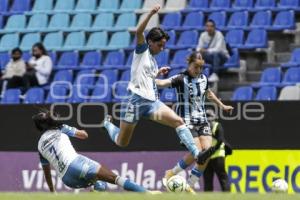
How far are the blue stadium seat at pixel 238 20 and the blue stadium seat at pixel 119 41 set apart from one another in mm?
2438

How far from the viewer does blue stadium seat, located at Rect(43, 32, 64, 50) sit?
23.8 meters

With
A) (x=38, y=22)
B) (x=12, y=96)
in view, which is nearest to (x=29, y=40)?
(x=38, y=22)

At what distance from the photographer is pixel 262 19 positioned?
70.8 ft

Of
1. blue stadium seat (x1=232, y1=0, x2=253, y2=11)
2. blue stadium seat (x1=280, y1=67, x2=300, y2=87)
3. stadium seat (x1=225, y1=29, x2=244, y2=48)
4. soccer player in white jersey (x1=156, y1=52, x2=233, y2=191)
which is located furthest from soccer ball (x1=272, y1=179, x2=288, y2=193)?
blue stadium seat (x1=232, y1=0, x2=253, y2=11)

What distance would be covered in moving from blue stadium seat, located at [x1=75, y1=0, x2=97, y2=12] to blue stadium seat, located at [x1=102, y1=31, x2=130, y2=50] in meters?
1.45

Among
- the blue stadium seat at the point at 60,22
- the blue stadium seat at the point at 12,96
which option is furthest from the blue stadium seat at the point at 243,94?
the blue stadium seat at the point at 60,22

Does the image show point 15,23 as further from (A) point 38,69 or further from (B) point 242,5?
(B) point 242,5

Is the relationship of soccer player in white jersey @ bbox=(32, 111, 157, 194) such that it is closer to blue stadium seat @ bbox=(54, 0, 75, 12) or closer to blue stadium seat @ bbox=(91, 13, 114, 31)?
blue stadium seat @ bbox=(91, 13, 114, 31)

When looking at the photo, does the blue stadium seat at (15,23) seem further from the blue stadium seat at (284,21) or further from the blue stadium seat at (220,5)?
the blue stadium seat at (284,21)

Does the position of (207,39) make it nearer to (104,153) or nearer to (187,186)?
(104,153)

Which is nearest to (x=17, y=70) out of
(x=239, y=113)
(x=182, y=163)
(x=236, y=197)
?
(x=239, y=113)

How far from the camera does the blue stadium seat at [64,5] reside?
24.6 m

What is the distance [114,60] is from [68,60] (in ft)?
4.05

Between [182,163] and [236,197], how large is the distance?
3.61 m
